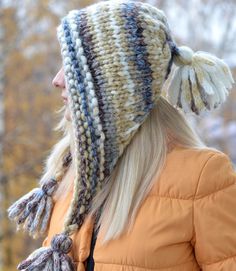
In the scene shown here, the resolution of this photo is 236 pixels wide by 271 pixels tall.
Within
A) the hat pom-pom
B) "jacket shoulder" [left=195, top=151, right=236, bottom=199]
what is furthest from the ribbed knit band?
"jacket shoulder" [left=195, top=151, right=236, bottom=199]

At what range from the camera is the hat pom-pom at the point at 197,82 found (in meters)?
1.88

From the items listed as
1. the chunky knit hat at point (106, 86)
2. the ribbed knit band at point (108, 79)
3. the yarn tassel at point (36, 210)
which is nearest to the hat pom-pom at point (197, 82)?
the chunky knit hat at point (106, 86)

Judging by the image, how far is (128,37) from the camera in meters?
1.79

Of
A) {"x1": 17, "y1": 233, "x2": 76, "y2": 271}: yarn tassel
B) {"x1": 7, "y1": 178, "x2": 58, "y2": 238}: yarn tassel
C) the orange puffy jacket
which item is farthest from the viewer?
{"x1": 7, "y1": 178, "x2": 58, "y2": 238}: yarn tassel

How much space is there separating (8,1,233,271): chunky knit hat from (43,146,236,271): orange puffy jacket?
0.17 m

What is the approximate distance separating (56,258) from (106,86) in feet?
1.82

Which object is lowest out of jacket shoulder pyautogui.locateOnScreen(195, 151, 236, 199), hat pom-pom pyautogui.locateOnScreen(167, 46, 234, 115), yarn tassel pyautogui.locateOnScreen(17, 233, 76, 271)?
yarn tassel pyautogui.locateOnScreen(17, 233, 76, 271)

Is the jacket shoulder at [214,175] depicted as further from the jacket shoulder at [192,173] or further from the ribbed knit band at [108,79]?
the ribbed knit band at [108,79]

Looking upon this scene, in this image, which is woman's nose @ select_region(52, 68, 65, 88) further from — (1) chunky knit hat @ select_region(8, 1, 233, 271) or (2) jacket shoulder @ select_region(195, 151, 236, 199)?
(2) jacket shoulder @ select_region(195, 151, 236, 199)

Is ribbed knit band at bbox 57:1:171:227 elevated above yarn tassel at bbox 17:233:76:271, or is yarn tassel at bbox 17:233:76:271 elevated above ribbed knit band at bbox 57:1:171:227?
ribbed knit band at bbox 57:1:171:227

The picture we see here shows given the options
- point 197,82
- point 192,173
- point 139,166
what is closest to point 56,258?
point 139,166

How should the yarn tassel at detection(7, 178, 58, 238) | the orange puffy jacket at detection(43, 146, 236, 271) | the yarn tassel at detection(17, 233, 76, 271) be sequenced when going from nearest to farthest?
the orange puffy jacket at detection(43, 146, 236, 271)
the yarn tassel at detection(17, 233, 76, 271)
the yarn tassel at detection(7, 178, 58, 238)

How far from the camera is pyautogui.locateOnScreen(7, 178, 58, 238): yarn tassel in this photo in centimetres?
204

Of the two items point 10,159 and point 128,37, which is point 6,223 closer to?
point 10,159
